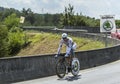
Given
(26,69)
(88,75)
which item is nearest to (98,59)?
(88,75)

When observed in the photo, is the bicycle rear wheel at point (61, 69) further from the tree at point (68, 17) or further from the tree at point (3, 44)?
A: the tree at point (68, 17)

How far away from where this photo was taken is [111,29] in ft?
93.7

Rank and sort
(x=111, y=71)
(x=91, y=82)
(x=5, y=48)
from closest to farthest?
(x=91, y=82) < (x=111, y=71) < (x=5, y=48)

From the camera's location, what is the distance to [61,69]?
641 inches

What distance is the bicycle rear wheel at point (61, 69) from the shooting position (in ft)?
52.9

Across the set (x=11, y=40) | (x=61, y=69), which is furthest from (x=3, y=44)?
(x=61, y=69)

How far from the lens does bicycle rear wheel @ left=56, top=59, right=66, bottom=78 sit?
1612 centimetres

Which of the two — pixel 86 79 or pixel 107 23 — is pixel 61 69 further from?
pixel 107 23

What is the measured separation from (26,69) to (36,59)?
0.79 metres

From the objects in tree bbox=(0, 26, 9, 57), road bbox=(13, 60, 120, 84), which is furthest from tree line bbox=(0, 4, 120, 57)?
road bbox=(13, 60, 120, 84)

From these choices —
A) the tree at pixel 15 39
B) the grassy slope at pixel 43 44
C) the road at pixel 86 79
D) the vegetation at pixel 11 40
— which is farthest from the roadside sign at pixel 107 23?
the tree at pixel 15 39

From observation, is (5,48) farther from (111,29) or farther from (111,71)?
(111,71)

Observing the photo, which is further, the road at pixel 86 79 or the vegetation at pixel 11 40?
the vegetation at pixel 11 40

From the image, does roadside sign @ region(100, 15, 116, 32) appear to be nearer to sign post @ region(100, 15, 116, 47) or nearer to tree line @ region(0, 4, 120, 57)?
sign post @ region(100, 15, 116, 47)
